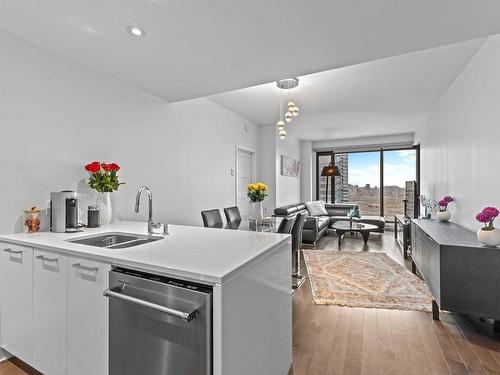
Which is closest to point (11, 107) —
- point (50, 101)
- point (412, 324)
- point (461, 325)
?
point (50, 101)

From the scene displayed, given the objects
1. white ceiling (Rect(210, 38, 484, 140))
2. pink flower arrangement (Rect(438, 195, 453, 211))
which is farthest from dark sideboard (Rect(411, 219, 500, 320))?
white ceiling (Rect(210, 38, 484, 140))

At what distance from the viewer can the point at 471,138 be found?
294 centimetres

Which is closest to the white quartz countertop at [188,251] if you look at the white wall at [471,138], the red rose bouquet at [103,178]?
the red rose bouquet at [103,178]

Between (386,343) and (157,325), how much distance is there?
72.3 inches

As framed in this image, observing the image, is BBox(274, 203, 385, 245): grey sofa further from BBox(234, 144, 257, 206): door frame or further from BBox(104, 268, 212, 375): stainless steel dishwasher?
BBox(104, 268, 212, 375): stainless steel dishwasher

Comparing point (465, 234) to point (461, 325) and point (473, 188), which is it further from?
point (461, 325)

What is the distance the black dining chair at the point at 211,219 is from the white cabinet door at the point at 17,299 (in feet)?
6.43

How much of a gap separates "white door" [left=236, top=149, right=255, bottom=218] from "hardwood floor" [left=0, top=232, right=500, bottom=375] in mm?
2901

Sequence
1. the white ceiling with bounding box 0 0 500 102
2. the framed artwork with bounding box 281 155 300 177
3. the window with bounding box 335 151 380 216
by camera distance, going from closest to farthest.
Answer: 1. the white ceiling with bounding box 0 0 500 102
2. the framed artwork with bounding box 281 155 300 177
3. the window with bounding box 335 151 380 216

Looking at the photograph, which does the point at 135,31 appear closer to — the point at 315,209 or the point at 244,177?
the point at 244,177

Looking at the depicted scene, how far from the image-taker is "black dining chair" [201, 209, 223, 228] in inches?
136

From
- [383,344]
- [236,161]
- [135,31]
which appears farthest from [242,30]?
[236,161]

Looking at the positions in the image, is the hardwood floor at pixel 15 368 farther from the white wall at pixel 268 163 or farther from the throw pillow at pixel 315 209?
the throw pillow at pixel 315 209

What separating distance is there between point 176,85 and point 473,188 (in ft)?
11.2
